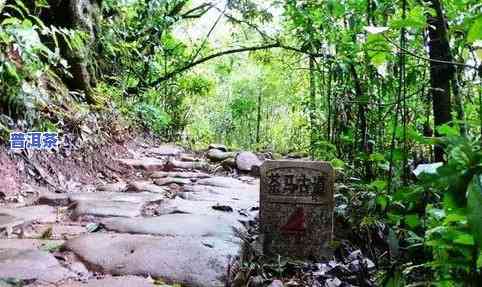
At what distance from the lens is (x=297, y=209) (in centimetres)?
254

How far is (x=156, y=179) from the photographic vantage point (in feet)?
14.9

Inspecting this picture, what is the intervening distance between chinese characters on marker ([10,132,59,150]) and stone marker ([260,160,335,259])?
6.06 ft

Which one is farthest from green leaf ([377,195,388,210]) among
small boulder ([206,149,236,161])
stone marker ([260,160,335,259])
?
small boulder ([206,149,236,161])

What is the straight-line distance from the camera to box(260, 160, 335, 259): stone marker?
2.52 meters

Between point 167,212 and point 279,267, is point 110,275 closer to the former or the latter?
point 279,267

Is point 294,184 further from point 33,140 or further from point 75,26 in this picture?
point 75,26

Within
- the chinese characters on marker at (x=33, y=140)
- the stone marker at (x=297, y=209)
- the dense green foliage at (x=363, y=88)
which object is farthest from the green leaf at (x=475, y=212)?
the chinese characters on marker at (x=33, y=140)

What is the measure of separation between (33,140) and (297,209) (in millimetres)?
2051

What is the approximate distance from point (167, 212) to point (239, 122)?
1272 centimetres

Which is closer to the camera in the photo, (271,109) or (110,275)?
(110,275)

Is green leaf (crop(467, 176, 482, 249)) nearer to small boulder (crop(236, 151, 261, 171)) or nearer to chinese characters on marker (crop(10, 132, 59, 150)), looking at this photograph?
chinese characters on marker (crop(10, 132, 59, 150))

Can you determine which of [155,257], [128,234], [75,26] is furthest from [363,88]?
[75,26]

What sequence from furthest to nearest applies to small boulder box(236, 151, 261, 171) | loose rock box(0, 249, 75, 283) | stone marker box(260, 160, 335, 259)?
1. small boulder box(236, 151, 261, 171)
2. stone marker box(260, 160, 335, 259)
3. loose rock box(0, 249, 75, 283)

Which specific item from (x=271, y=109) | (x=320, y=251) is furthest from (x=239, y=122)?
(x=320, y=251)
